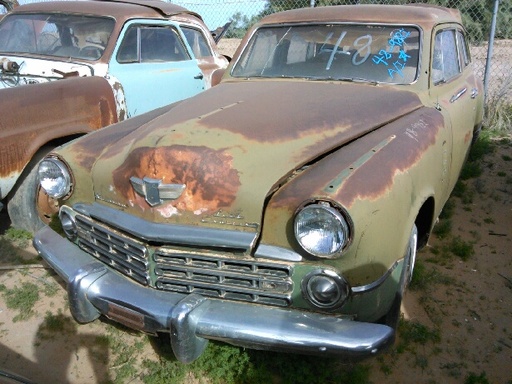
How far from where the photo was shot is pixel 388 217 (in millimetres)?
2164

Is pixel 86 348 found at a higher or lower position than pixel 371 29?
lower

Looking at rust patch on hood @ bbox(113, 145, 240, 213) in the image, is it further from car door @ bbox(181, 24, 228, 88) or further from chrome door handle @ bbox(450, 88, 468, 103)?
car door @ bbox(181, 24, 228, 88)

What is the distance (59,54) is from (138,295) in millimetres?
3318

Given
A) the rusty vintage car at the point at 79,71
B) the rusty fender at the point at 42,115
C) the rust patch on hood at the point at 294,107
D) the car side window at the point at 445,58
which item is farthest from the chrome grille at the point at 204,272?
the car side window at the point at 445,58

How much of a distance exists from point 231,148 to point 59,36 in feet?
11.0

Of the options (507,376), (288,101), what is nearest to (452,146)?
(288,101)

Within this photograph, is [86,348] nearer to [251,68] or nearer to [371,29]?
[251,68]

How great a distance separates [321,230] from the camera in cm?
207

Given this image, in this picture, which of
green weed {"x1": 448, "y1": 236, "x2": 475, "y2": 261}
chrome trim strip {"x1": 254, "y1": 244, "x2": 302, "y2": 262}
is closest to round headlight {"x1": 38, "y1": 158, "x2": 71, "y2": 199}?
chrome trim strip {"x1": 254, "y1": 244, "x2": 302, "y2": 262}

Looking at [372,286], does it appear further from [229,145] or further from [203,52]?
[203,52]

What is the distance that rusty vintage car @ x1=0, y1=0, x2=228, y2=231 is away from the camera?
362 cm

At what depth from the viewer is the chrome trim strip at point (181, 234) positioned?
216cm

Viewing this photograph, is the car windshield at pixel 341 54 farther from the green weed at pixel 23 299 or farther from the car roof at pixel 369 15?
the green weed at pixel 23 299

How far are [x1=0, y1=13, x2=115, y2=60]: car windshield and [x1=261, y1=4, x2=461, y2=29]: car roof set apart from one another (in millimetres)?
1879
